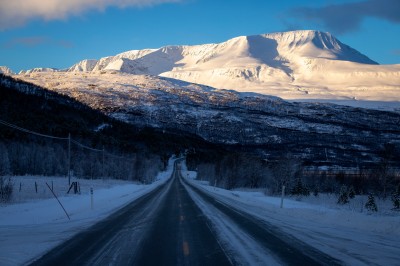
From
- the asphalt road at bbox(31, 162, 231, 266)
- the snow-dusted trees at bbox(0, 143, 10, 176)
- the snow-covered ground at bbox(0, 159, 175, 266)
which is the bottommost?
the snow-covered ground at bbox(0, 159, 175, 266)

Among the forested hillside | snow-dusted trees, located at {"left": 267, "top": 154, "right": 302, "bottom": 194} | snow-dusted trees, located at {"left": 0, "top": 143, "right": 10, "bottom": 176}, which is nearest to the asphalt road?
the forested hillside

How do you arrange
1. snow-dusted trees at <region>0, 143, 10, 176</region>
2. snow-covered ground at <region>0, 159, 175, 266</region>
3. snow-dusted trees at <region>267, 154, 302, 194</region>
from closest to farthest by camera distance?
snow-covered ground at <region>0, 159, 175, 266</region> → snow-dusted trees at <region>267, 154, 302, 194</region> → snow-dusted trees at <region>0, 143, 10, 176</region>

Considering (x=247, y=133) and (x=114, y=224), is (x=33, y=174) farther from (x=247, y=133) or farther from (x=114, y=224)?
(x=247, y=133)

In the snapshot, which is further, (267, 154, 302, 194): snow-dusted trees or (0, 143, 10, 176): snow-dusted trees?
(0, 143, 10, 176): snow-dusted trees

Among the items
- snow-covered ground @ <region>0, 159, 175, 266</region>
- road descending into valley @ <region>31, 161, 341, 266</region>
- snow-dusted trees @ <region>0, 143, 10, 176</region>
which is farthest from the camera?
snow-dusted trees @ <region>0, 143, 10, 176</region>

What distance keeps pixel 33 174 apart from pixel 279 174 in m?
40.1

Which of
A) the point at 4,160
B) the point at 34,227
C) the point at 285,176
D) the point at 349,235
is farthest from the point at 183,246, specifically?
the point at 4,160

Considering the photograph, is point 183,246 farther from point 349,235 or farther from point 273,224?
A: point 273,224

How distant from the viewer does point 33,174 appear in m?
69.3

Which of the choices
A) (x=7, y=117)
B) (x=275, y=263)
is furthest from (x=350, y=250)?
(x=7, y=117)

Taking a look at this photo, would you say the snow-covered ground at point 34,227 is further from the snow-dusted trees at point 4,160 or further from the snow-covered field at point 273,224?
the snow-dusted trees at point 4,160

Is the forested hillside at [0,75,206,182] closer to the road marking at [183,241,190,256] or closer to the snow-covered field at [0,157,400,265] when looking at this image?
the snow-covered field at [0,157,400,265]

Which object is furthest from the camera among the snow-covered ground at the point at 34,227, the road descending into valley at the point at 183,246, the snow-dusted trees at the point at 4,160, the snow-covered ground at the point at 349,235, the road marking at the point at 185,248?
the snow-dusted trees at the point at 4,160

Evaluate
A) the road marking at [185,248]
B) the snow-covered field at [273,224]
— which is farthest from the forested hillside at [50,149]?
the road marking at [185,248]
